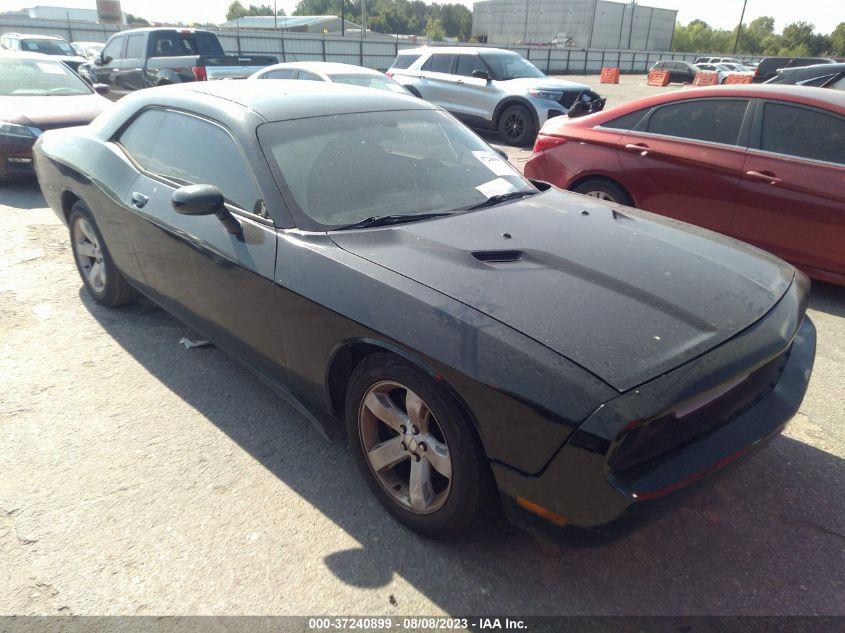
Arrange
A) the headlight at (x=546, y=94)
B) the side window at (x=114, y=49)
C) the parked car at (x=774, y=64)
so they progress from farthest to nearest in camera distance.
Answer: the parked car at (x=774, y=64) < the side window at (x=114, y=49) < the headlight at (x=546, y=94)

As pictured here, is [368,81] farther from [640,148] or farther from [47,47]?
[47,47]

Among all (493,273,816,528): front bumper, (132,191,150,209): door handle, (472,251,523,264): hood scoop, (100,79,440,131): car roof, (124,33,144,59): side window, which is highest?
(124,33,144,59): side window

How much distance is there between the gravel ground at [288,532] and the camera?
6.84 feet

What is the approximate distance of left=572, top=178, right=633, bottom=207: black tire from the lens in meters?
5.23

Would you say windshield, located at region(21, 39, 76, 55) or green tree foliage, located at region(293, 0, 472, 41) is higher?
green tree foliage, located at region(293, 0, 472, 41)

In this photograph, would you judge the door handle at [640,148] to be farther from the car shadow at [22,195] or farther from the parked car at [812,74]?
the parked car at [812,74]

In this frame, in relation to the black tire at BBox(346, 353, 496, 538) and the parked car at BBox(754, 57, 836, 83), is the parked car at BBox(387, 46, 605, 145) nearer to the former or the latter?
the black tire at BBox(346, 353, 496, 538)

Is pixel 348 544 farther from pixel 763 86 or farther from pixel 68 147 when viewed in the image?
pixel 763 86

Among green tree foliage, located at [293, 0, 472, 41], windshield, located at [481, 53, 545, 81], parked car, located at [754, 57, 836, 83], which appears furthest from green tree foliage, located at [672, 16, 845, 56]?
windshield, located at [481, 53, 545, 81]

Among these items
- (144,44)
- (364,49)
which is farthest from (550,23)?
(144,44)

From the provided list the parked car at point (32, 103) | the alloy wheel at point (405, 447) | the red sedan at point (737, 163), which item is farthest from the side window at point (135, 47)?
the alloy wheel at point (405, 447)

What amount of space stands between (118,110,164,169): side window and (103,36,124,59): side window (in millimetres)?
10661

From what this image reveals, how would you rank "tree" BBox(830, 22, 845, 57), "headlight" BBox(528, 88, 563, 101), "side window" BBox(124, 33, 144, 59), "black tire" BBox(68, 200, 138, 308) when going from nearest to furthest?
"black tire" BBox(68, 200, 138, 308), "headlight" BBox(528, 88, 563, 101), "side window" BBox(124, 33, 144, 59), "tree" BBox(830, 22, 845, 57)

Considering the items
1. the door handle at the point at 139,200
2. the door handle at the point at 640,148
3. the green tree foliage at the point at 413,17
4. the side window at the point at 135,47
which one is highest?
the green tree foliage at the point at 413,17
